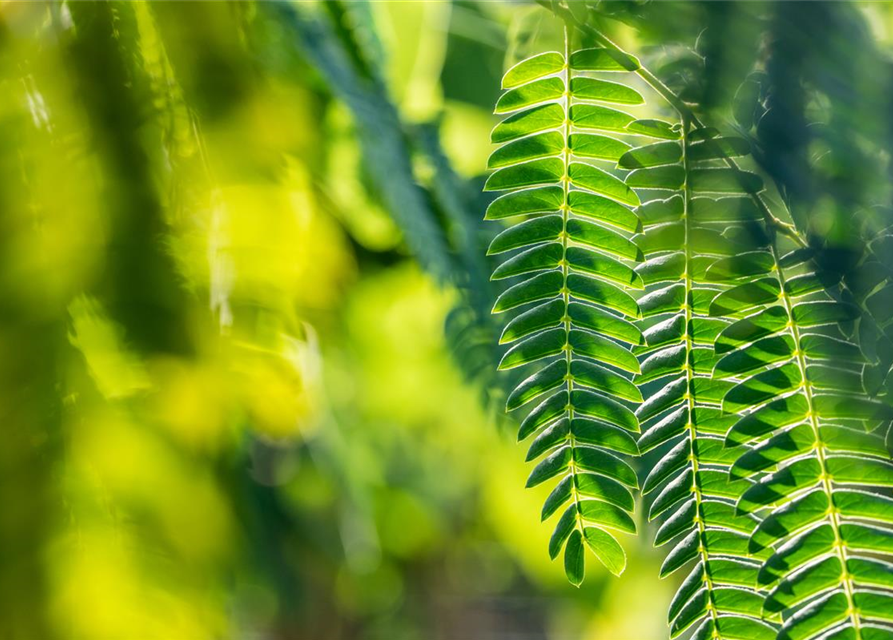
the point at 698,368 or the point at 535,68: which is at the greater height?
the point at 535,68

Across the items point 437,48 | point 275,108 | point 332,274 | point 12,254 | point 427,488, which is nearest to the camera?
point 12,254

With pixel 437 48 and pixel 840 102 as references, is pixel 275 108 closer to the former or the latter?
pixel 840 102

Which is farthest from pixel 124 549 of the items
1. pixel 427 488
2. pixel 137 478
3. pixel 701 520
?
pixel 427 488

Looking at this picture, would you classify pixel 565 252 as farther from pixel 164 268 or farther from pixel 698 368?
pixel 164 268

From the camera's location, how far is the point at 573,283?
0.34 m

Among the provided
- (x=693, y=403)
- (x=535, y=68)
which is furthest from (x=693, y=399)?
(x=535, y=68)

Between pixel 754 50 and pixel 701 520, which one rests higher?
pixel 754 50

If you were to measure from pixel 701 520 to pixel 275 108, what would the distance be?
311 millimetres

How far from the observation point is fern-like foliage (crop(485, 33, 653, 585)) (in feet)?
1.06

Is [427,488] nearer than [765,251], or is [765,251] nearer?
[765,251]

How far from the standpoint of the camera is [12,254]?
360 millimetres

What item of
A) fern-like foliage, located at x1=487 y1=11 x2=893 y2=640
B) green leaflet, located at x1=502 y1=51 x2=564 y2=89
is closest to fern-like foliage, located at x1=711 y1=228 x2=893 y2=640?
fern-like foliage, located at x1=487 y1=11 x2=893 y2=640

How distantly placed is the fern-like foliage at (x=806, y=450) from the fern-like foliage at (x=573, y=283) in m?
0.04

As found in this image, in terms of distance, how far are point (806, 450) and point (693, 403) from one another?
0.04 m
